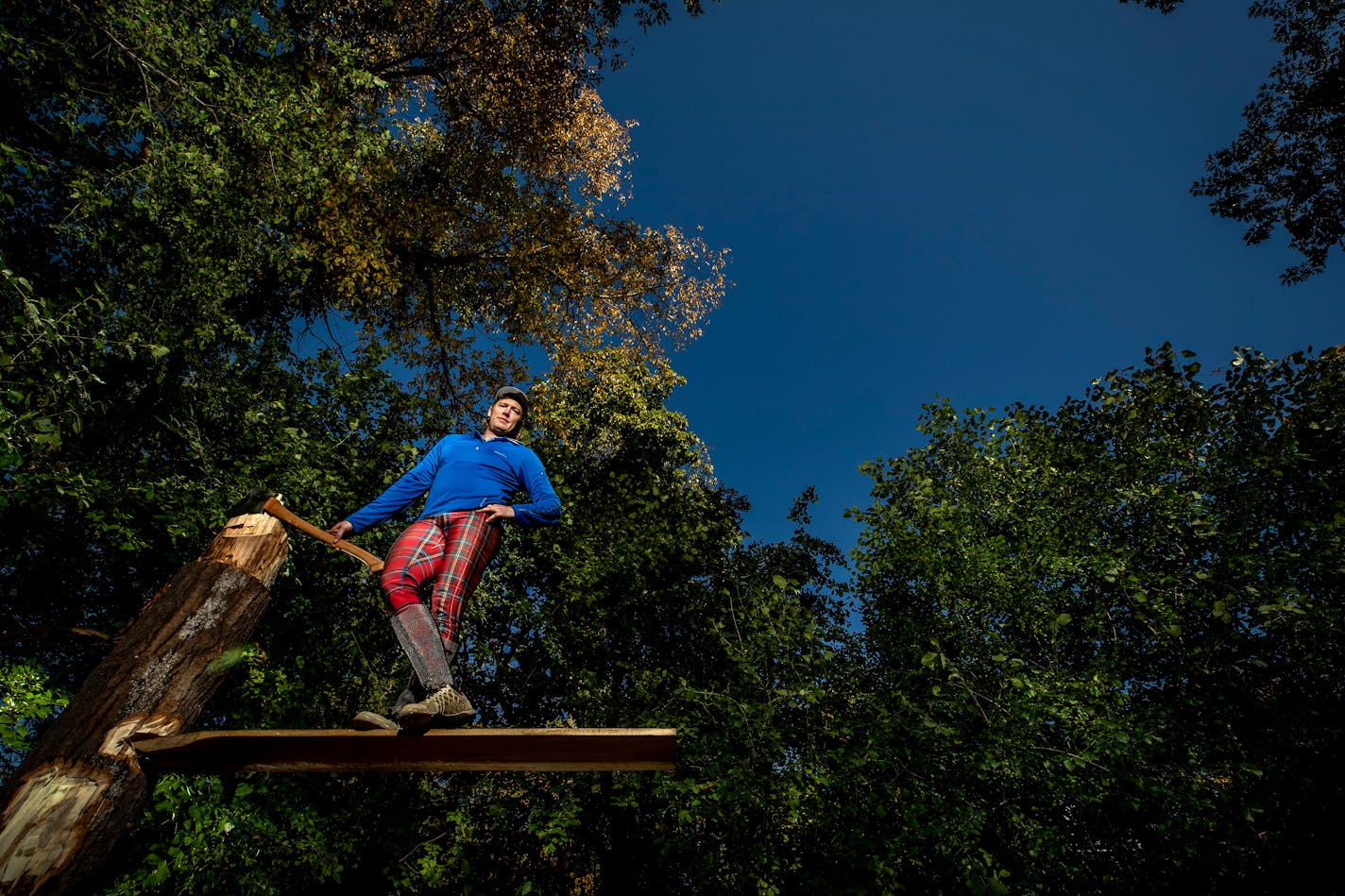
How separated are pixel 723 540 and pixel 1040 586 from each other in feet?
23.2

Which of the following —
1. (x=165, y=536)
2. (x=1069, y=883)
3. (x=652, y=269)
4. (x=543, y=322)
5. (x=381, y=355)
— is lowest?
(x=1069, y=883)

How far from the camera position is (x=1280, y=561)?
9.02m

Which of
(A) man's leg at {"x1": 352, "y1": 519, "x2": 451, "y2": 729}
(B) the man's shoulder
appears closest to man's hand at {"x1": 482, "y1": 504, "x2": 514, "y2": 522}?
(A) man's leg at {"x1": 352, "y1": 519, "x2": 451, "y2": 729}

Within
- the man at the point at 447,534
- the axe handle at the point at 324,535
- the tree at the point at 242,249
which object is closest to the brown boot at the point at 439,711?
the man at the point at 447,534

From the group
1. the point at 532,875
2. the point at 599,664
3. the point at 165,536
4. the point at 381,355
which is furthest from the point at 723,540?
the point at 165,536

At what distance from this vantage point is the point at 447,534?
3529 millimetres

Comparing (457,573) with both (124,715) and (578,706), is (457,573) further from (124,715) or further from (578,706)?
(578,706)

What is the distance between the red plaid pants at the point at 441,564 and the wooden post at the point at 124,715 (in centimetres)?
118

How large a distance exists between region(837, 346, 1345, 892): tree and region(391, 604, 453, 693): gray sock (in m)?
6.67

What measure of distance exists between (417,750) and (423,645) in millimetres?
542

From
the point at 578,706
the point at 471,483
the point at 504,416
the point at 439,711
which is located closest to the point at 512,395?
the point at 504,416

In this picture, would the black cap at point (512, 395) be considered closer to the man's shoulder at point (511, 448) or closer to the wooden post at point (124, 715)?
the man's shoulder at point (511, 448)

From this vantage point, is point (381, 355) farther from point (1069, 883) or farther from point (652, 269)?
point (1069, 883)

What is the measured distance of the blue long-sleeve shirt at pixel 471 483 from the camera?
142 inches
